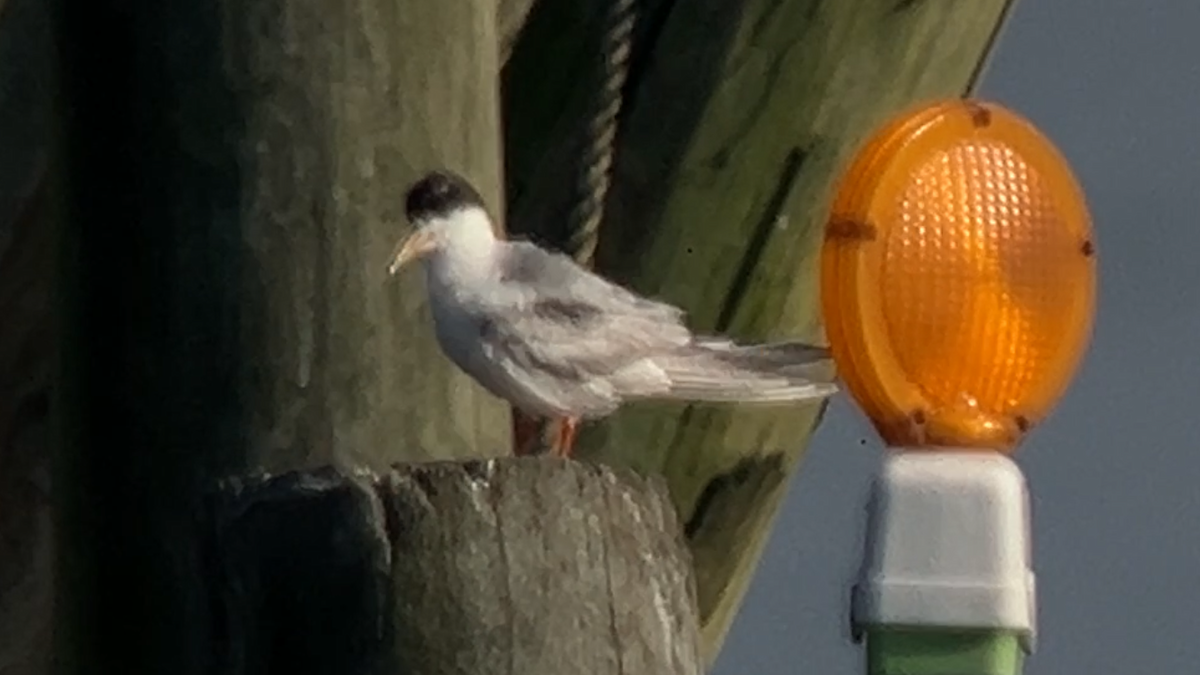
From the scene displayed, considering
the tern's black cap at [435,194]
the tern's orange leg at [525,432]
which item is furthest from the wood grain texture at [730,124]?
the tern's black cap at [435,194]

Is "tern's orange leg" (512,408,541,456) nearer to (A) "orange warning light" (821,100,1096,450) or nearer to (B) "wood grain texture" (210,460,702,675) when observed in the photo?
(A) "orange warning light" (821,100,1096,450)

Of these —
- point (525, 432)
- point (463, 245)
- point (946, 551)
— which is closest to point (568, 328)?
point (525, 432)

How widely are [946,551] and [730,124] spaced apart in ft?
3.04

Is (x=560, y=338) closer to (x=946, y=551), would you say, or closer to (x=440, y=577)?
(x=946, y=551)

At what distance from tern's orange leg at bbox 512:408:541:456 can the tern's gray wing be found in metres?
0.06

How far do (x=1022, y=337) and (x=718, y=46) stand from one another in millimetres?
794

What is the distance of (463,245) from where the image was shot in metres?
3.71

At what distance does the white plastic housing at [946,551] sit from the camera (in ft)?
9.35

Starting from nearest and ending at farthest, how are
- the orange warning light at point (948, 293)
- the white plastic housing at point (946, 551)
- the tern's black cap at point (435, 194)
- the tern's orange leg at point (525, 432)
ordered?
1. the white plastic housing at point (946, 551)
2. the orange warning light at point (948, 293)
3. the tern's black cap at point (435, 194)
4. the tern's orange leg at point (525, 432)

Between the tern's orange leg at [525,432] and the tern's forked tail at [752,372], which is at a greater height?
the tern's forked tail at [752,372]

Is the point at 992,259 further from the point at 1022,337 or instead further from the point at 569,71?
the point at 569,71

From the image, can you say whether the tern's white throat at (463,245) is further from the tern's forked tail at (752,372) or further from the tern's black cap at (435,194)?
the tern's forked tail at (752,372)

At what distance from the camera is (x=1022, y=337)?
299 cm

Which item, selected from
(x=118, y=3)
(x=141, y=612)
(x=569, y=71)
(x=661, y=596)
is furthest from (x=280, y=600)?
(x=569, y=71)
